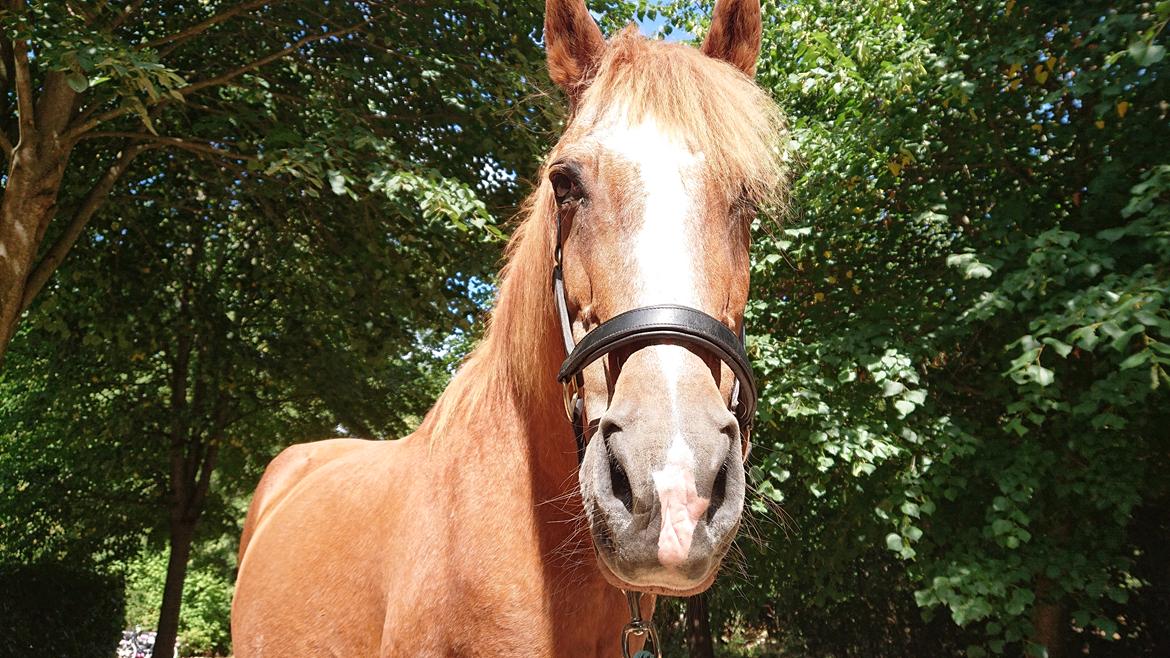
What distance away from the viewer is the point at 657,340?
134 cm

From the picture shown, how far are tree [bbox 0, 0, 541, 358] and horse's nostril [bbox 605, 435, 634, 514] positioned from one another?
486 centimetres

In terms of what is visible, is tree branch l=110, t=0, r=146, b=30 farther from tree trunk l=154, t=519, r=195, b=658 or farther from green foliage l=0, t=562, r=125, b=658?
green foliage l=0, t=562, r=125, b=658

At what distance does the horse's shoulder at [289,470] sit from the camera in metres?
3.94

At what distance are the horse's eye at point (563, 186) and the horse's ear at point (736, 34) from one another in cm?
69

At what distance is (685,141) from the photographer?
159 cm

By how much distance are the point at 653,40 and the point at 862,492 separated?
17.6 feet

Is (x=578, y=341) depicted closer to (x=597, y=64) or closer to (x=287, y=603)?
(x=597, y=64)

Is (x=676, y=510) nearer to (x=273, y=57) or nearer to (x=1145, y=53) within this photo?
(x=1145, y=53)

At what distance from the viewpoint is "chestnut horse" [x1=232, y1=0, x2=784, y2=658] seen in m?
1.24

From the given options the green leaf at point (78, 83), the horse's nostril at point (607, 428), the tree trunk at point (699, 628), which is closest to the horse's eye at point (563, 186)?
the horse's nostril at point (607, 428)

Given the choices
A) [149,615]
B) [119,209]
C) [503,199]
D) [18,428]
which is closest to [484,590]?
[503,199]

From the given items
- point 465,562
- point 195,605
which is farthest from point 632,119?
point 195,605

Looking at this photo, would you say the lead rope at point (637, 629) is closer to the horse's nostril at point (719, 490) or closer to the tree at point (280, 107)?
the horse's nostril at point (719, 490)

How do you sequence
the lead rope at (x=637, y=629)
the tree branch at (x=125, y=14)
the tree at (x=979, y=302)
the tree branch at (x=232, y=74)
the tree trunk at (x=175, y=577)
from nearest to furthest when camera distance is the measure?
the lead rope at (x=637, y=629) < the tree at (x=979, y=302) < the tree branch at (x=125, y=14) < the tree branch at (x=232, y=74) < the tree trunk at (x=175, y=577)
